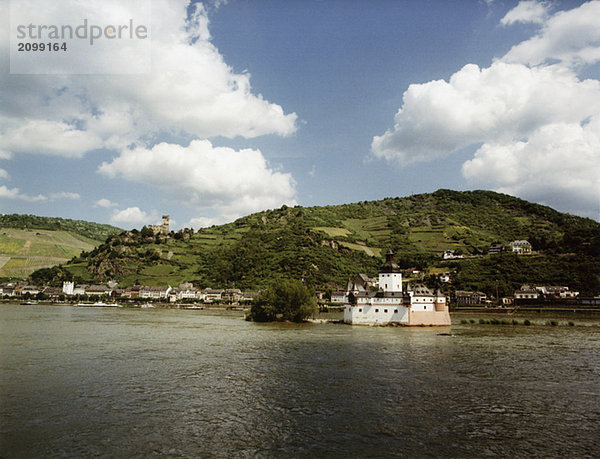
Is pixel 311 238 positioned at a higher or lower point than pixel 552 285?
higher

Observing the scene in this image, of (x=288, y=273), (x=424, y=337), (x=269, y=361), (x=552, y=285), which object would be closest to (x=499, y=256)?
(x=552, y=285)

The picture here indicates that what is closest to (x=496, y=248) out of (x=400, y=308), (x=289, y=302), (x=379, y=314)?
(x=400, y=308)

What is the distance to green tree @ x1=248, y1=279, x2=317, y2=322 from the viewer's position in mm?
78562

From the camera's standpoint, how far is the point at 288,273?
155250 millimetres

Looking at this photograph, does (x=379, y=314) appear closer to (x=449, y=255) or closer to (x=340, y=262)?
(x=340, y=262)

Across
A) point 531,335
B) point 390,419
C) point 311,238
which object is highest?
point 311,238

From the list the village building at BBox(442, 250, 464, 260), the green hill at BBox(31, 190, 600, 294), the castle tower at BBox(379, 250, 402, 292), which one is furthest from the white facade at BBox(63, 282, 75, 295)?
the village building at BBox(442, 250, 464, 260)

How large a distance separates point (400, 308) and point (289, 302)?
67.7ft

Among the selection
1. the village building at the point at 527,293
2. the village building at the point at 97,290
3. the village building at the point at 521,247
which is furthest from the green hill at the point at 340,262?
the village building at the point at 97,290

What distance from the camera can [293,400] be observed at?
2445cm

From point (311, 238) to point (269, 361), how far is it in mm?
148319

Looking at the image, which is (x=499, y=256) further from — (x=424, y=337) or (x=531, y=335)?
(x=424, y=337)

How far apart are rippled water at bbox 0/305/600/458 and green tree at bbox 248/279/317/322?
32.0 m

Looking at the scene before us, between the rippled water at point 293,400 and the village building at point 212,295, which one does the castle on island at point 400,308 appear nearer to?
the rippled water at point 293,400
